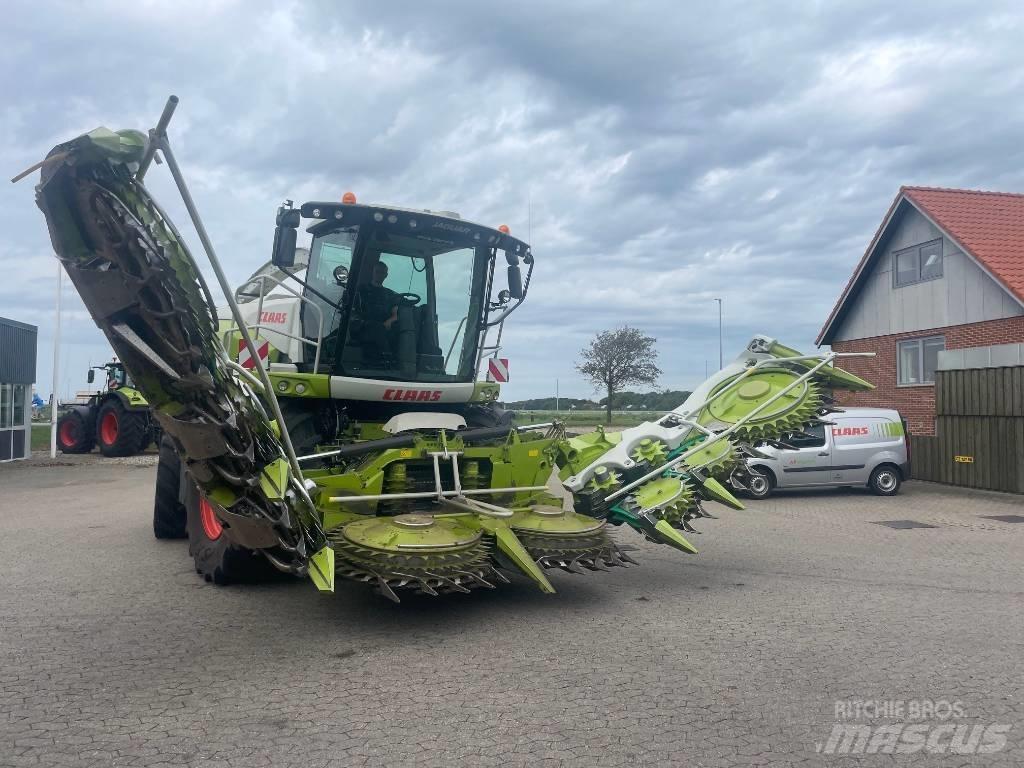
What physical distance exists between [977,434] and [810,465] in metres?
3.34

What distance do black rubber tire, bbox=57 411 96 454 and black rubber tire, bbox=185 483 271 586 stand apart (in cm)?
1788

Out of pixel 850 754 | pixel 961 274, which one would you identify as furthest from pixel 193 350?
pixel 961 274

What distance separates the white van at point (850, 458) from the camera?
1381 cm

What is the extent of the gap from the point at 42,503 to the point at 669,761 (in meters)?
12.2

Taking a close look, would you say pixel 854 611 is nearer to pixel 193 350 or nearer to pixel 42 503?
pixel 193 350

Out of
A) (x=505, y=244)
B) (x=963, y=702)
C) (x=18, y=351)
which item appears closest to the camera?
(x=963, y=702)

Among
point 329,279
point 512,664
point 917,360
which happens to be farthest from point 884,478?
point 512,664

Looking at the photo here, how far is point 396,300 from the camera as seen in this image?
6711mm

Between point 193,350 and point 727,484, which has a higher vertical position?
point 193,350

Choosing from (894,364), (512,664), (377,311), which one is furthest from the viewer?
(894,364)

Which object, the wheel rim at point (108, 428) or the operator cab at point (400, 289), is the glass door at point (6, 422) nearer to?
the wheel rim at point (108, 428)

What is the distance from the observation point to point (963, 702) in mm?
3928

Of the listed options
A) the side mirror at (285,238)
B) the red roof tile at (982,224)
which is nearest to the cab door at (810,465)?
the red roof tile at (982,224)

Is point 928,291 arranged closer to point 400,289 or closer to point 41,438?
point 400,289
